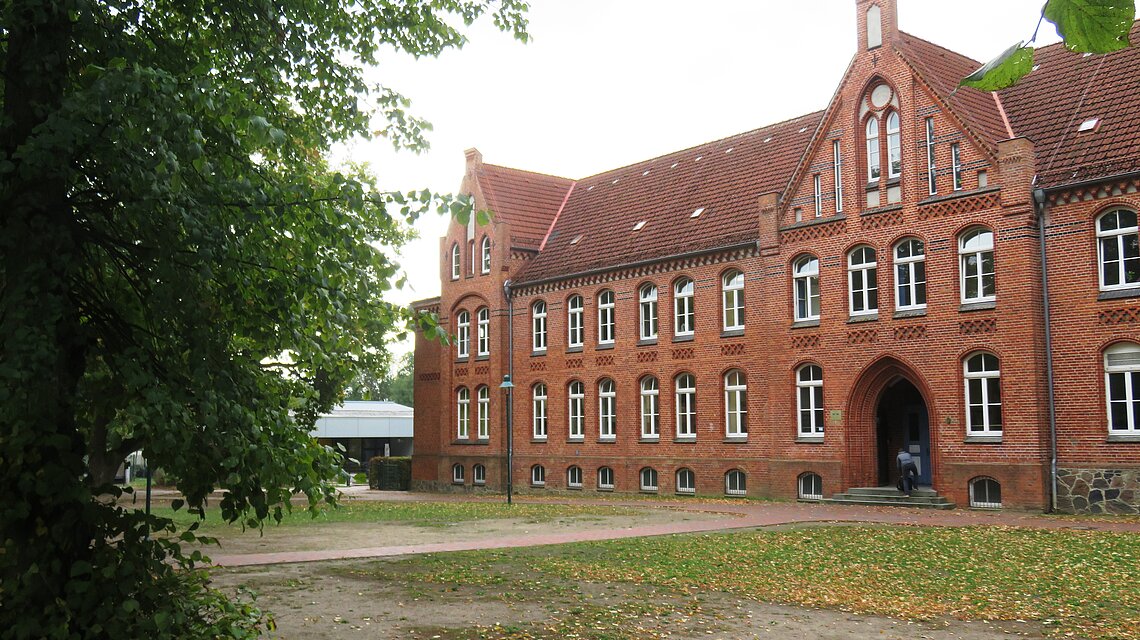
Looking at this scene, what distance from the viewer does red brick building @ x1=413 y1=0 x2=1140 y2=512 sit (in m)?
23.4

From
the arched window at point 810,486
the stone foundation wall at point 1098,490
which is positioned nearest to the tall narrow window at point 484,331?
the arched window at point 810,486

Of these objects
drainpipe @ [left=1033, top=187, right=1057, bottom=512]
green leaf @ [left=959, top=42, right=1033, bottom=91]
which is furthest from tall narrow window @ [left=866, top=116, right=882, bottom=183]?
green leaf @ [left=959, top=42, right=1033, bottom=91]

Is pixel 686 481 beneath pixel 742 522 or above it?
above

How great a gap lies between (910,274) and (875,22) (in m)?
6.90

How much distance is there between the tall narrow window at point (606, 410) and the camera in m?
34.4

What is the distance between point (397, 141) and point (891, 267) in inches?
767

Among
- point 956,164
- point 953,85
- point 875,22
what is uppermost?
point 875,22

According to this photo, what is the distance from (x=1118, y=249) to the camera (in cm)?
2291

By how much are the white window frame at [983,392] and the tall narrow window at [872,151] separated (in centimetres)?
547

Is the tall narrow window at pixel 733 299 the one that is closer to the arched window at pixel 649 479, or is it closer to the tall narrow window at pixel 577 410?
the arched window at pixel 649 479

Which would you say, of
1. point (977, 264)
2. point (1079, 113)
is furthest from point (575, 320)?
point (1079, 113)

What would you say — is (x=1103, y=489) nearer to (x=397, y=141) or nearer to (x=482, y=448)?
(x=397, y=141)

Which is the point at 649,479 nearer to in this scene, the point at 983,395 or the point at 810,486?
the point at 810,486

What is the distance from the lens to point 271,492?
19.7 ft
